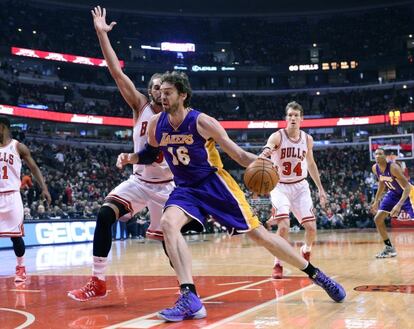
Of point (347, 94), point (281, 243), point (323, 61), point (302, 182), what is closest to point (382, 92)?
point (347, 94)

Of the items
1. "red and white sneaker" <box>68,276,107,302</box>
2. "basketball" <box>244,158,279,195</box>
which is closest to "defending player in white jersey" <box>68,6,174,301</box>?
"red and white sneaker" <box>68,276,107,302</box>

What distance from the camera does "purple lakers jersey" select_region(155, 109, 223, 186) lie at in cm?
483

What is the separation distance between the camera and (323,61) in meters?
49.1

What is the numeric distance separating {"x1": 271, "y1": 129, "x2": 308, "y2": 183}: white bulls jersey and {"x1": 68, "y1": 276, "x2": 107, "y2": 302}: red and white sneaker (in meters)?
3.43

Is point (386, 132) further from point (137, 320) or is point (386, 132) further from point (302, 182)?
point (137, 320)

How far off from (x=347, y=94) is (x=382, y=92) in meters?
2.83

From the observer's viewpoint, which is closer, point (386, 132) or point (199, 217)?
point (199, 217)

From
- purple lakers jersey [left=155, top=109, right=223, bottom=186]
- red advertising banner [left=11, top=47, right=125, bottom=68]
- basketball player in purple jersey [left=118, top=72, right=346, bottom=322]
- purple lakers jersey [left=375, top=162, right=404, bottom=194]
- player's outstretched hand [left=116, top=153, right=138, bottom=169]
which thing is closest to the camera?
basketball player in purple jersey [left=118, top=72, right=346, bottom=322]

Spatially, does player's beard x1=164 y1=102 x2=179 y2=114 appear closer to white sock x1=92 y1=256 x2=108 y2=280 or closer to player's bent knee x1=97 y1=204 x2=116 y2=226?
player's bent knee x1=97 y1=204 x2=116 y2=226

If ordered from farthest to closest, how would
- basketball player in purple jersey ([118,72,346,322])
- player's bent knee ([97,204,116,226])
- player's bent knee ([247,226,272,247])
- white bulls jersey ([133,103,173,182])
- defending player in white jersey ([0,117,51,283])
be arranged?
defending player in white jersey ([0,117,51,283]), white bulls jersey ([133,103,173,182]), player's bent knee ([97,204,116,226]), player's bent knee ([247,226,272,247]), basketball player in purple jersey ([118,72,346,322])

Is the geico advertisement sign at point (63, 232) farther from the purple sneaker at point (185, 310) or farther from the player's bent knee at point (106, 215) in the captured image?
the purple sneaker at point (185, 310)

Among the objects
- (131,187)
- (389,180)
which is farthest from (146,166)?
(389,180)

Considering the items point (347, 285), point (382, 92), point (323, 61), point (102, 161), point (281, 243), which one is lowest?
point (347, 285)

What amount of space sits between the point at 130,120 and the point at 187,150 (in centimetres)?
3721
